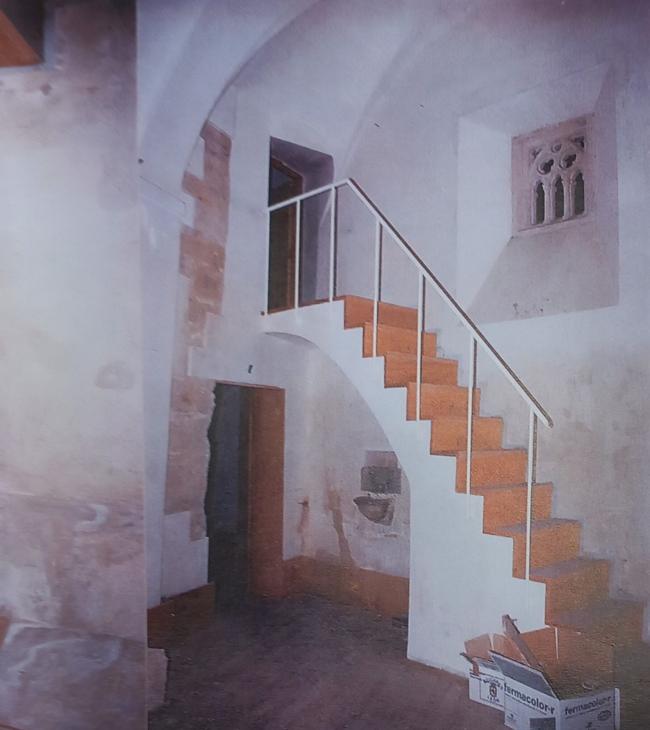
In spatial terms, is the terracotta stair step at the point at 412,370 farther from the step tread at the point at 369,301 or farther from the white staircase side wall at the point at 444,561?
the step tread at the point at 369,301

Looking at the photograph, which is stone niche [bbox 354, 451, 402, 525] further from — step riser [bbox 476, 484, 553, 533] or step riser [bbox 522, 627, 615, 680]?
step riser [bbox 522, 627, 615, 680]

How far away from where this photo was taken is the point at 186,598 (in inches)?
144

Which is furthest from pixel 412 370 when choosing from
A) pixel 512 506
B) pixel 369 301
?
pixel 512 506

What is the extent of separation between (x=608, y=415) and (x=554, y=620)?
1.14 m

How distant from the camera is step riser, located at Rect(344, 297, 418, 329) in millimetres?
3662

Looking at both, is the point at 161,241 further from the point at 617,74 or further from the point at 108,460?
the point at 617,74

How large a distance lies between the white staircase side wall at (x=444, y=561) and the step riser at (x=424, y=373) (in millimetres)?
60

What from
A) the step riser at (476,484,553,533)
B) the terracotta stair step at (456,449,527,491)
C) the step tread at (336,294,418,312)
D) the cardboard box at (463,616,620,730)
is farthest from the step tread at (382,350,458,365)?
the cardboard box at (463,616,620,730)

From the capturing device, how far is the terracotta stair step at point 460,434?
3213mm

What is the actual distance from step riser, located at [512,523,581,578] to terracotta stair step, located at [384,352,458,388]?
103 centimetres

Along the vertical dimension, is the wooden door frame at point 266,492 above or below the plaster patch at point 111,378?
below

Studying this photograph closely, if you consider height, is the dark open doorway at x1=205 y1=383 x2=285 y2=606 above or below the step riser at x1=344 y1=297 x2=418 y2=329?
below

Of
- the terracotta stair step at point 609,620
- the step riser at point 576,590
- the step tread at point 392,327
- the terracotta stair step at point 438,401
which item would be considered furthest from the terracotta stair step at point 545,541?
the step tread at point 392,327

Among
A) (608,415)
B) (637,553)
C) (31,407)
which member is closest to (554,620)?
(637,553)
